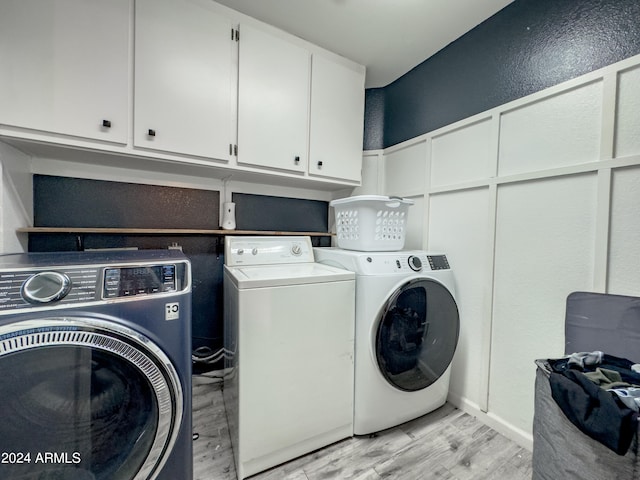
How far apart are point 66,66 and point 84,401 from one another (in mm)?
1344

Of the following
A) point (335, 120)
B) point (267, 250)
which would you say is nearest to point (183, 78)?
point (335, 120)

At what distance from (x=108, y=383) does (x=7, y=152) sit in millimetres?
1214

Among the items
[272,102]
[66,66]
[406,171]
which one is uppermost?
[272,102]

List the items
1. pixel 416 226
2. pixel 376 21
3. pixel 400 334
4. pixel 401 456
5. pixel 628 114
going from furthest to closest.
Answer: pixel 416 226 < pixel 376 21 < pixel 400 334 < pixel 401 456 < pixel 628 114

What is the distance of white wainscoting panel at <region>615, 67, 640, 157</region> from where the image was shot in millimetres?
1037

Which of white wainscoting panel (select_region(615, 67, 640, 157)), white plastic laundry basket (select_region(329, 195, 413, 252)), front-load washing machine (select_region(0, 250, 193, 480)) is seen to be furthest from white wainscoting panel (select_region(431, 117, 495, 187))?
front-load washing machine (select_region(0, 250, 193, 480))

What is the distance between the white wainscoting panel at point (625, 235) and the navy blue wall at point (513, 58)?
20.7 inches

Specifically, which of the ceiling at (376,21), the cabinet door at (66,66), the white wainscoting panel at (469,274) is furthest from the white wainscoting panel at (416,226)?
the cabinet door at (66,66)

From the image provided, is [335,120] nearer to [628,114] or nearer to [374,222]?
[374,222]

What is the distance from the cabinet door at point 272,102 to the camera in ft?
5.01

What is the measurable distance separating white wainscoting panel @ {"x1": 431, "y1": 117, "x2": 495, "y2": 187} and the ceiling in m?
0.63

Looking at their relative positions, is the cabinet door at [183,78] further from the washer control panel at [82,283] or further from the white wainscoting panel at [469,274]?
the white wainscoting panel at [469,274]

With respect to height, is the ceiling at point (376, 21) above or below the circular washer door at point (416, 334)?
above

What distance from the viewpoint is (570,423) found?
2.68ft
